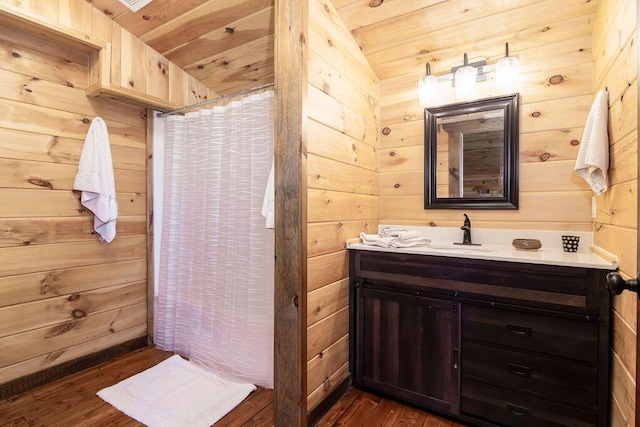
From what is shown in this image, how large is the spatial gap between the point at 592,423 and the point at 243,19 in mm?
2700

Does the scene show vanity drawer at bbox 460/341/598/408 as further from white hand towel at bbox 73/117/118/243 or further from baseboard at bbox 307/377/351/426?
white hand towel at bbox 73/117/118/243

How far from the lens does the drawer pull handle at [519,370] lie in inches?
58.2

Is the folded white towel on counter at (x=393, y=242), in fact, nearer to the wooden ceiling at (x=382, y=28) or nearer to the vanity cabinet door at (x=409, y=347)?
the vanity cabinet door at (x=409, y=347)

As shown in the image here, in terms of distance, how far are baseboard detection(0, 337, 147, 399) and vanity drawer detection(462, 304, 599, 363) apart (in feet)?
7.98

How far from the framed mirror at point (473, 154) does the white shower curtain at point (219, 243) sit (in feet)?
3.63

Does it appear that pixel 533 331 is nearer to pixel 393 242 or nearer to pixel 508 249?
pixel 508 249

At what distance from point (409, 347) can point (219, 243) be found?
54.6 inches

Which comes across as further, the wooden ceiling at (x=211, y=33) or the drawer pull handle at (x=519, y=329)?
the wooden ceiling at (x=211, y=33)

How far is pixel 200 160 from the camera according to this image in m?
2.30

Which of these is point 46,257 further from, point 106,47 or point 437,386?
point 437,386

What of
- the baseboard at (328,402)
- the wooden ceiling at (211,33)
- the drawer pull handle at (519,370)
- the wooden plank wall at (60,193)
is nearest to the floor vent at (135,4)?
the wooden ceiling at (211,33)

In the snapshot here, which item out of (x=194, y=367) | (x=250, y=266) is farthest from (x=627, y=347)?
(x=194, y=367)

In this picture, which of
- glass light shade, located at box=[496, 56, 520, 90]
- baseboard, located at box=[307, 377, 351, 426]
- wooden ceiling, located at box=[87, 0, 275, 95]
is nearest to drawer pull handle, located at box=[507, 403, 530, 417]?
baseboard, located at box=[307, 377, 351, 426]

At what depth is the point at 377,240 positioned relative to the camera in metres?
1.90
